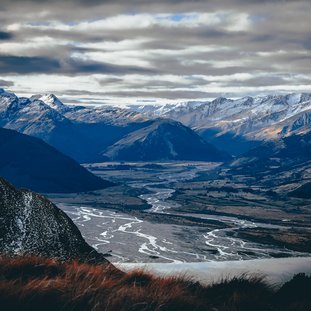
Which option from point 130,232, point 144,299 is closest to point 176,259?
point 130,232

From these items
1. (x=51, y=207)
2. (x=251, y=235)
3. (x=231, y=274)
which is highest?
(x=51, y=207)

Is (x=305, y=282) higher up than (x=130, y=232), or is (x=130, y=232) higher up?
(x=305, y=282)

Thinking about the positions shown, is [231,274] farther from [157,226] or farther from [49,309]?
[157,226]

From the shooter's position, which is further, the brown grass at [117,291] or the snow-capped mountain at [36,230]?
the snow-capped mountain at [36,230]

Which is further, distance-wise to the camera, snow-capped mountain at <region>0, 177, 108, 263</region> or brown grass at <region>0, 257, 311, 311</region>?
snow-capped mountain at <region>0, 177, 108, 263</region>
